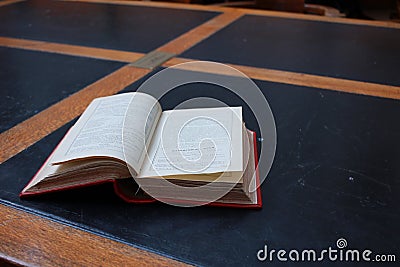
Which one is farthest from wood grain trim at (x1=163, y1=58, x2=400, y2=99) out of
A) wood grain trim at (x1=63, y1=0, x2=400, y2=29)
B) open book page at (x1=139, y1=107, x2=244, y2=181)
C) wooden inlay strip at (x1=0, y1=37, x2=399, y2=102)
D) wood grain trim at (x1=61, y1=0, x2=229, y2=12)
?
wood grain trim at (x1=61, y1=0, x2=229, y2=12)

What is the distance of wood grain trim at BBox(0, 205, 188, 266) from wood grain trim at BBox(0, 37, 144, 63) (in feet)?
2.45

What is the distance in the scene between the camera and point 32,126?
0.92 m

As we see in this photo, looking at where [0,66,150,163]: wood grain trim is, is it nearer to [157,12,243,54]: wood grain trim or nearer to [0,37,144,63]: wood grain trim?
[0,37,144,63]: wood grain trim

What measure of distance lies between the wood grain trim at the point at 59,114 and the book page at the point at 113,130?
4.7 inches

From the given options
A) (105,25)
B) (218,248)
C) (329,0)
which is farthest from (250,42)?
(329,0)

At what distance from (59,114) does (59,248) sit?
0.44 metres

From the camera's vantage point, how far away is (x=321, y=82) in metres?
1.13

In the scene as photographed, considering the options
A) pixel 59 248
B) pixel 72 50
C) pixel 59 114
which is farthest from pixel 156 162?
pixel 72 50

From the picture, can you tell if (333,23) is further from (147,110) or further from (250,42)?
(147,110)

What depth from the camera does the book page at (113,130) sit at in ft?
2.22

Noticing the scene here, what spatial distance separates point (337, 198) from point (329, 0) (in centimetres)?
286

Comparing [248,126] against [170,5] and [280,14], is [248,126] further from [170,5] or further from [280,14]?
[170,5]

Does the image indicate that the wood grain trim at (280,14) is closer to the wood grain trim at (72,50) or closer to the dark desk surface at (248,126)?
the dark desk surface at (248,126)

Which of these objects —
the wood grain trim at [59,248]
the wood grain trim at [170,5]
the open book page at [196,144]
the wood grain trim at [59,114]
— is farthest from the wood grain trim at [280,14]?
the wood grain trim at [59,248]
